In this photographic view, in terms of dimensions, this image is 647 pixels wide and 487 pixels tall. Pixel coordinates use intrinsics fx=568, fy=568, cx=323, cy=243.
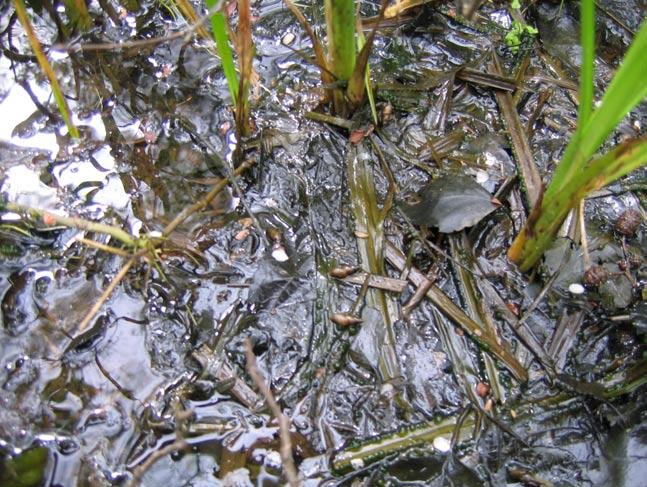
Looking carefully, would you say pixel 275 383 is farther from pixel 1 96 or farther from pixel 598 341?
pixel 1 96

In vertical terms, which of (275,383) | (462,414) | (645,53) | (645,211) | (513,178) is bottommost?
(462,414)

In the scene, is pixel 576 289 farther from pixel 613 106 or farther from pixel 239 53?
pixel 239 53

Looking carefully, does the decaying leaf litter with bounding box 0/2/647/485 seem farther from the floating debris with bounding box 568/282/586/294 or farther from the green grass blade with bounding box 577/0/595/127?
the green grass blade with bounding box 577/0/595/127

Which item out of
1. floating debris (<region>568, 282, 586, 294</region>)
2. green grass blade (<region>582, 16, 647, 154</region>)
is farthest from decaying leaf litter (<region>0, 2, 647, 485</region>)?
green grass blade (<region>582, 16, 647, 154</region>)

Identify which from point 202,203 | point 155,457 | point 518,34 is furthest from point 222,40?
point 518,34

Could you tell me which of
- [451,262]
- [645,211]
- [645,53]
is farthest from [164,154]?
[645,211]
